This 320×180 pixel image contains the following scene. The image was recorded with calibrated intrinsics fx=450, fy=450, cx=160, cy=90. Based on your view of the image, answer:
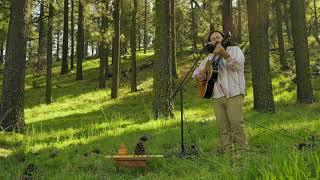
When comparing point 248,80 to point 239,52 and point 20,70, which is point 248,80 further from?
point 239,52

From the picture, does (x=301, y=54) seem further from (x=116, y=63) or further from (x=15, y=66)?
(x=116, y=63)

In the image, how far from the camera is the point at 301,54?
56.9 ft

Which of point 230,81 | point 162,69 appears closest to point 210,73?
point 230,81

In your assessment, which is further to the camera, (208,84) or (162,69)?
(162,69)

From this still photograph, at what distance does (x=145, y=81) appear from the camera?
30.7 meters

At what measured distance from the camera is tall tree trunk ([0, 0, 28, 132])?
1163 centimetres

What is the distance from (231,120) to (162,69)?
6513mm

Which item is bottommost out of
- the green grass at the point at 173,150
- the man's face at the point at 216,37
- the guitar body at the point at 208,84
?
the green grass at the point at 173,150

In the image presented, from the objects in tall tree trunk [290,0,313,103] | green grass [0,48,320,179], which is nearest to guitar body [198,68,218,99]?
green grass [0,48,320,179]

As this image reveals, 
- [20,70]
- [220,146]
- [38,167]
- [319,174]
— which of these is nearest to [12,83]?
[20,70]

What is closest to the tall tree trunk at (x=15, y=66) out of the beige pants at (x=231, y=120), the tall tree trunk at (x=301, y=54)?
the beige pants at (x=231, y=120)

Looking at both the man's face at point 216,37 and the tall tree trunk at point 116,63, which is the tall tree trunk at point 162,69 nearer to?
the man's face at point 216,37

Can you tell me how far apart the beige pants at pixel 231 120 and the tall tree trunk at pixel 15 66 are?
20.4ft

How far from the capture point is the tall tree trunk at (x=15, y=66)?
38.2 feet
